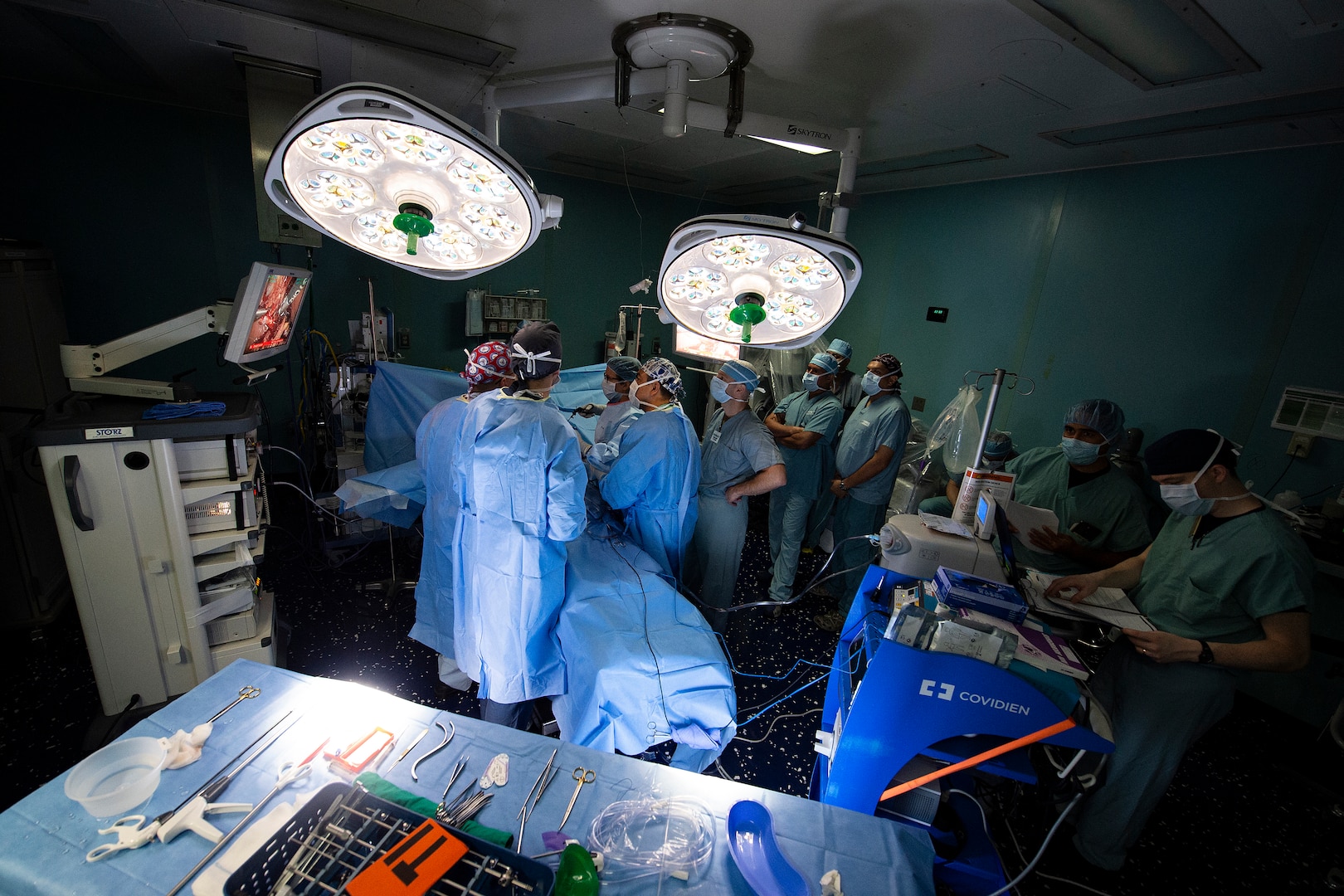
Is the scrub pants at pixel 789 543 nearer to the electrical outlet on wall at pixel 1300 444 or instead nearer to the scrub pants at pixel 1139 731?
the scrub pants at pixel 1139 731

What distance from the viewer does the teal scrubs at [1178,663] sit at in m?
1.54

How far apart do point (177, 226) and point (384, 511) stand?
283 cm

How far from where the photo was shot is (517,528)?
1.87m

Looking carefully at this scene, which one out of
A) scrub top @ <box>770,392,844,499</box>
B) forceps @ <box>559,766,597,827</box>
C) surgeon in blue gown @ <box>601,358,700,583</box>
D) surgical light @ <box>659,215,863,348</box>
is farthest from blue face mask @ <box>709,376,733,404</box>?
forceps @ <box>559,766,597,827</box>

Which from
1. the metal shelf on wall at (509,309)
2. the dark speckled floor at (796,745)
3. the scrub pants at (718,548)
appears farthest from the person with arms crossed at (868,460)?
the metal shelf on wall at (509,309)

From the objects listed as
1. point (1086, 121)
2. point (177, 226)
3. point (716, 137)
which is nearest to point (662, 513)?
point (716, 137)

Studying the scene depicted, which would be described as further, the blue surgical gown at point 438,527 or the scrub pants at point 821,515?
the scrub pants at point 821,515

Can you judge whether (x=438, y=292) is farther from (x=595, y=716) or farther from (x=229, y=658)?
(x=595, y=716)

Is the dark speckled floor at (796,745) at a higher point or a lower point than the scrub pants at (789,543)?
lower

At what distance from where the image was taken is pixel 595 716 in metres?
1.65

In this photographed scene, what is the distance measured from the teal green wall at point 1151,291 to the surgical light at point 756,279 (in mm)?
2748

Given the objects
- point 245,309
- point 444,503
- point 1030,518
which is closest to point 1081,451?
point 1030,518

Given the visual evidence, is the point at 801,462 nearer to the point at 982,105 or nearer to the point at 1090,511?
the point at 1090,511

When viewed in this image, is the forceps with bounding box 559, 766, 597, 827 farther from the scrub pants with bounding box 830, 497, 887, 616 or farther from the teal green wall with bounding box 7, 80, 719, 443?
the teal green wall with bounding box 7, 80, 719, 443
